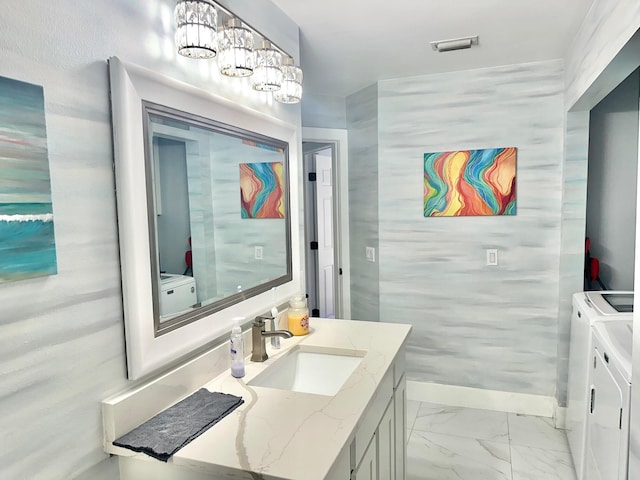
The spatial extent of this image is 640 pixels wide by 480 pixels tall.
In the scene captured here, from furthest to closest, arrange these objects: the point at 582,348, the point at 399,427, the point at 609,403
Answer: the point at 582,348 < the point at 399,427 < the point at 609,403

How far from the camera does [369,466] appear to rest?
1577 millimetres

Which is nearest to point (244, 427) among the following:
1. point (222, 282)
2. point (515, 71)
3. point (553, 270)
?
point (222, 282)

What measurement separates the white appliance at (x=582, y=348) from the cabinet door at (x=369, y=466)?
1.20m

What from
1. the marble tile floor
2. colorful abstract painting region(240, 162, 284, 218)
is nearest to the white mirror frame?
colorful abstract painting region(240, 162, 284, 218)

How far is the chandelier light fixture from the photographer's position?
54.4 inches

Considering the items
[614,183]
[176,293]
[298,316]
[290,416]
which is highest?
[614,183]

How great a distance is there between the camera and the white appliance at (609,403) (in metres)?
1.61

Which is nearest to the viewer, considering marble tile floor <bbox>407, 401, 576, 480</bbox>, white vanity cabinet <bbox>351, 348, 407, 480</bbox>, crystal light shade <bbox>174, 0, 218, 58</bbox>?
crystal light shade <bbox>174, 0, 218, 58</bbox>

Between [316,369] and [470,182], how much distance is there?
183 cm

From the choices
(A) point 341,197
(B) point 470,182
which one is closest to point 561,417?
(B) point 470,182

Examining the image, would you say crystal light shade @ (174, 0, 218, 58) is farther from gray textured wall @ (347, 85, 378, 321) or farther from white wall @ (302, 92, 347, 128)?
white wall @ (302, 92, 347, 128)

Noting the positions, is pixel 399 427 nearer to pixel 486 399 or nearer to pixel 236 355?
pixel 236 355

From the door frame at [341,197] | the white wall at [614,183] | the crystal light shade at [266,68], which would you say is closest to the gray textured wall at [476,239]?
the white wall at [614,183]

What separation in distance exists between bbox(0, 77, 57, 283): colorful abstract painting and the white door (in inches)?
152
